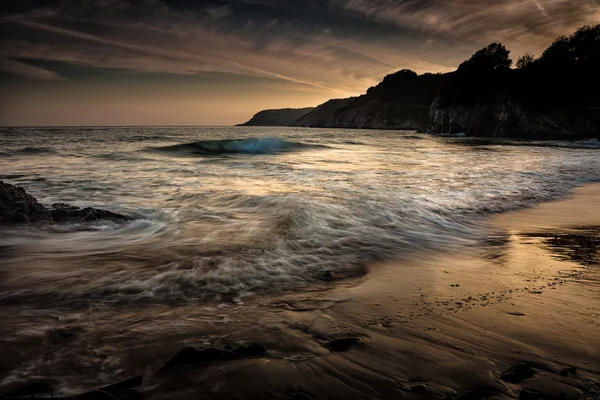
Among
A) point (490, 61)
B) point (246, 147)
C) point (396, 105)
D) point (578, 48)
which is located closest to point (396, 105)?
point (396, 105)

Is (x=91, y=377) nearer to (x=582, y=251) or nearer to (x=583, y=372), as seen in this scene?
(x=583, y=372)

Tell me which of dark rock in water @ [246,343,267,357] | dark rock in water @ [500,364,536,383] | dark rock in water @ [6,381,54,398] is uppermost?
dark rock in water @ [500,364,536,383]

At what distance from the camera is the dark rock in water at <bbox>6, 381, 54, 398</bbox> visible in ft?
5.41

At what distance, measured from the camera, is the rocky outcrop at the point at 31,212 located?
532 cm

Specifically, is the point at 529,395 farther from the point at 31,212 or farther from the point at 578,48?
the point at 578,48

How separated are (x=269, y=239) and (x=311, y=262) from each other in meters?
0.97

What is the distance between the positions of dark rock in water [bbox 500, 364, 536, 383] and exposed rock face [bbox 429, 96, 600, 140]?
217 feet

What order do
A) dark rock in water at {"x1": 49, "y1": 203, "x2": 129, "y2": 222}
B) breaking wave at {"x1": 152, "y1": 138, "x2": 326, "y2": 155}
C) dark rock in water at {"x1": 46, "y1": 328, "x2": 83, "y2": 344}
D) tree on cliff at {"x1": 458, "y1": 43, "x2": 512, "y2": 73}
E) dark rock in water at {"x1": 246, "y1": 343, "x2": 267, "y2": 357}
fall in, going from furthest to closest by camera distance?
tree on cliff at {"x1": 458, "y1": 43, "x2": 512, "y2": 73}
breaking wave at {"x1": 152, "y1": 138, "x2": 326, "y2": 155}
dark rock in water at {"x1": 49, "y1": 203, "x2": 129, "y2": 222}
dark rock in water at {"x1": 46, "y1": 328, "x2": 83, "y2": 344}
dark rock in water at {"x1": 246, "y1": 343, "x2": 267, "y2": 357}

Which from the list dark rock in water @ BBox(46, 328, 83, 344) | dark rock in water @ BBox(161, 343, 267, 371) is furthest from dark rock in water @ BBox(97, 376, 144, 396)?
dark rock in water @ BBox(46, 328, 83, 344)

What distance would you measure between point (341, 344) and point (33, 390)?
5.26 feet

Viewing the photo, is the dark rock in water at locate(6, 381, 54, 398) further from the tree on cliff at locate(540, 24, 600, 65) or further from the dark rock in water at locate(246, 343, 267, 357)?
the tree on cliff at locate(540, 24, 600, 65)

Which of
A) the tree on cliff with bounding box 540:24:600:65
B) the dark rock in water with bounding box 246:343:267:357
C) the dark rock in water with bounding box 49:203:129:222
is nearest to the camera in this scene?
the dark rock in water with bounding box 246:343:267:357

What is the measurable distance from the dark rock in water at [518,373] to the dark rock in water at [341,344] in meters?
0.81

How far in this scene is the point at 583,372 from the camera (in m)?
1.89
